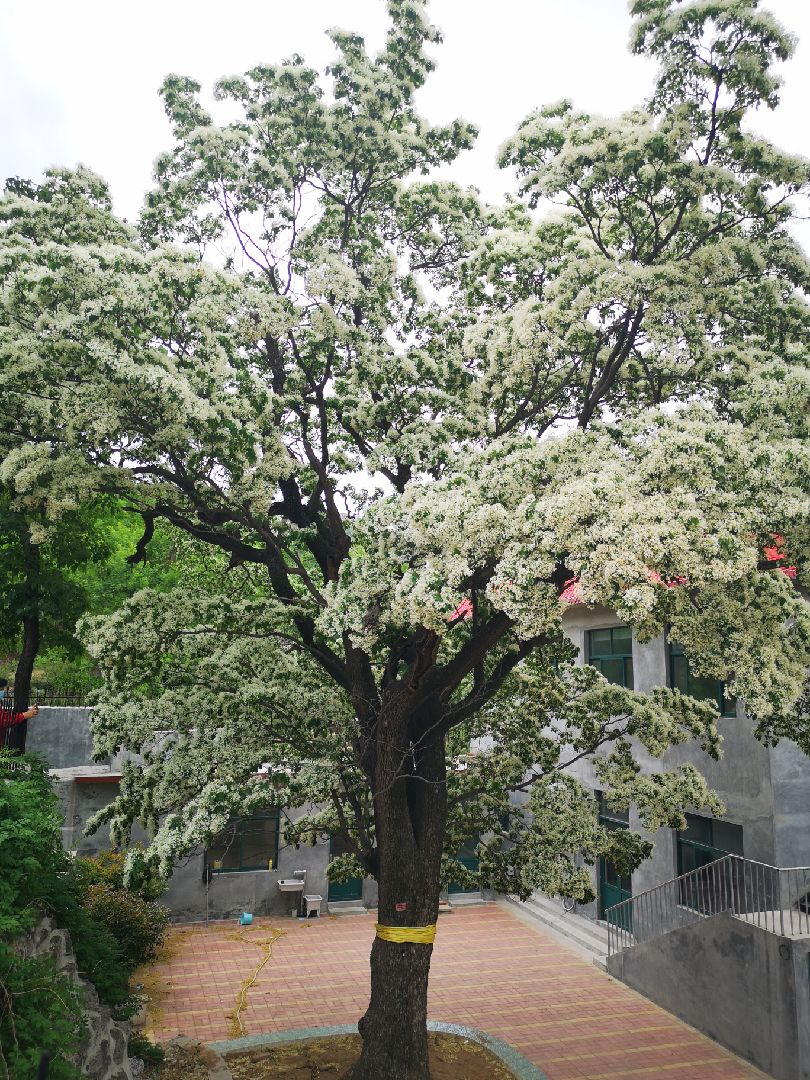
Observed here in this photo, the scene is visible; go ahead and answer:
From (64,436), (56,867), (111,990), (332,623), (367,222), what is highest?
(367,222)

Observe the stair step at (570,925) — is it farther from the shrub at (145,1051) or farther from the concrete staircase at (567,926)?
the shrub at (145,1051)

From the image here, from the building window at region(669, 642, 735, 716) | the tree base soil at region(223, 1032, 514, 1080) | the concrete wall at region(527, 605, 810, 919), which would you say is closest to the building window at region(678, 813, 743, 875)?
the concrete wall at region(527, 605, 810, 919)

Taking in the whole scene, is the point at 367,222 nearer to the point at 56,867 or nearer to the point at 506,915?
the point at 56,867

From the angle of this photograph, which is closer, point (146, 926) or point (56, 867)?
point (56, 867)

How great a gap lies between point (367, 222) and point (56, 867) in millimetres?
9747

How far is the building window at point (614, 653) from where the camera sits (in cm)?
1940

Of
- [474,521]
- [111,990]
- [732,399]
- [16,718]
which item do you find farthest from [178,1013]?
[732,399]

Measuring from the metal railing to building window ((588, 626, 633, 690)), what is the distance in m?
4.68

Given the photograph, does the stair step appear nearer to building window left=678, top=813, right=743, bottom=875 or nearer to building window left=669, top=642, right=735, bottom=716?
building window left=678, top=813, right=743, bottom=875

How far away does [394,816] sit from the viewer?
439 inches

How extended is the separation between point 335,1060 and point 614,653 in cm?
1129

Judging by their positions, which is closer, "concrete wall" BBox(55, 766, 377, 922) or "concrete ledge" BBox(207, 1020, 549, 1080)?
"concrete ledge" BBox(207, 1020, 549, 1080)

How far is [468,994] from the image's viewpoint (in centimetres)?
1591

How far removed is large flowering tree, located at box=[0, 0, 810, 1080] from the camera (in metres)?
8.46
